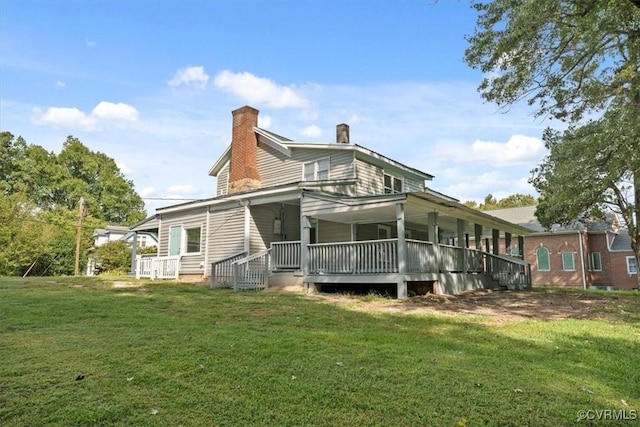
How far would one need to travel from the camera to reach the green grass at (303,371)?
127 inches

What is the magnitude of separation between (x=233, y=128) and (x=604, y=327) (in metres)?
16.8

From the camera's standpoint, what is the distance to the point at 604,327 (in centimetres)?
755

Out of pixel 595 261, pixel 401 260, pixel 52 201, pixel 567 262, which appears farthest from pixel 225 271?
pixel 52 201

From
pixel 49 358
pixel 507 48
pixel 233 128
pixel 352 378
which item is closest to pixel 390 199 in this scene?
pixel 507 48

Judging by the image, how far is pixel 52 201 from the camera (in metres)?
48.7

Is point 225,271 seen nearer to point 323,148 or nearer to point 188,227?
point 188,227

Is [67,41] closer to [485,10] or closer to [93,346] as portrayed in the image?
[93,346]

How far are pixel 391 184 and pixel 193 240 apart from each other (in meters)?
9.55

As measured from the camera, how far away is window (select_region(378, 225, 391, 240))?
18869 mm

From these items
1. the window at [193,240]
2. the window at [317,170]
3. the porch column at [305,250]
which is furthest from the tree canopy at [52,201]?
the porch column at [305,250]

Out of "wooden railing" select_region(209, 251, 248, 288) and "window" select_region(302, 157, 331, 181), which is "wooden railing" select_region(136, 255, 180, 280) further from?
"window" select_region(302, 157, 331, 181)

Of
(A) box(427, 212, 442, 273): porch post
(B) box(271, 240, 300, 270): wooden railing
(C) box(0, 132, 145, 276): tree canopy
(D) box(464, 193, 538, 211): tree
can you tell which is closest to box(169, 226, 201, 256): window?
(B) box(271, 240, 300, 270): wooden railing

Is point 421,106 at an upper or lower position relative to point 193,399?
upper

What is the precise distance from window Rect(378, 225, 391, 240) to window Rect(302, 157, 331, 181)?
3721 millimetres
